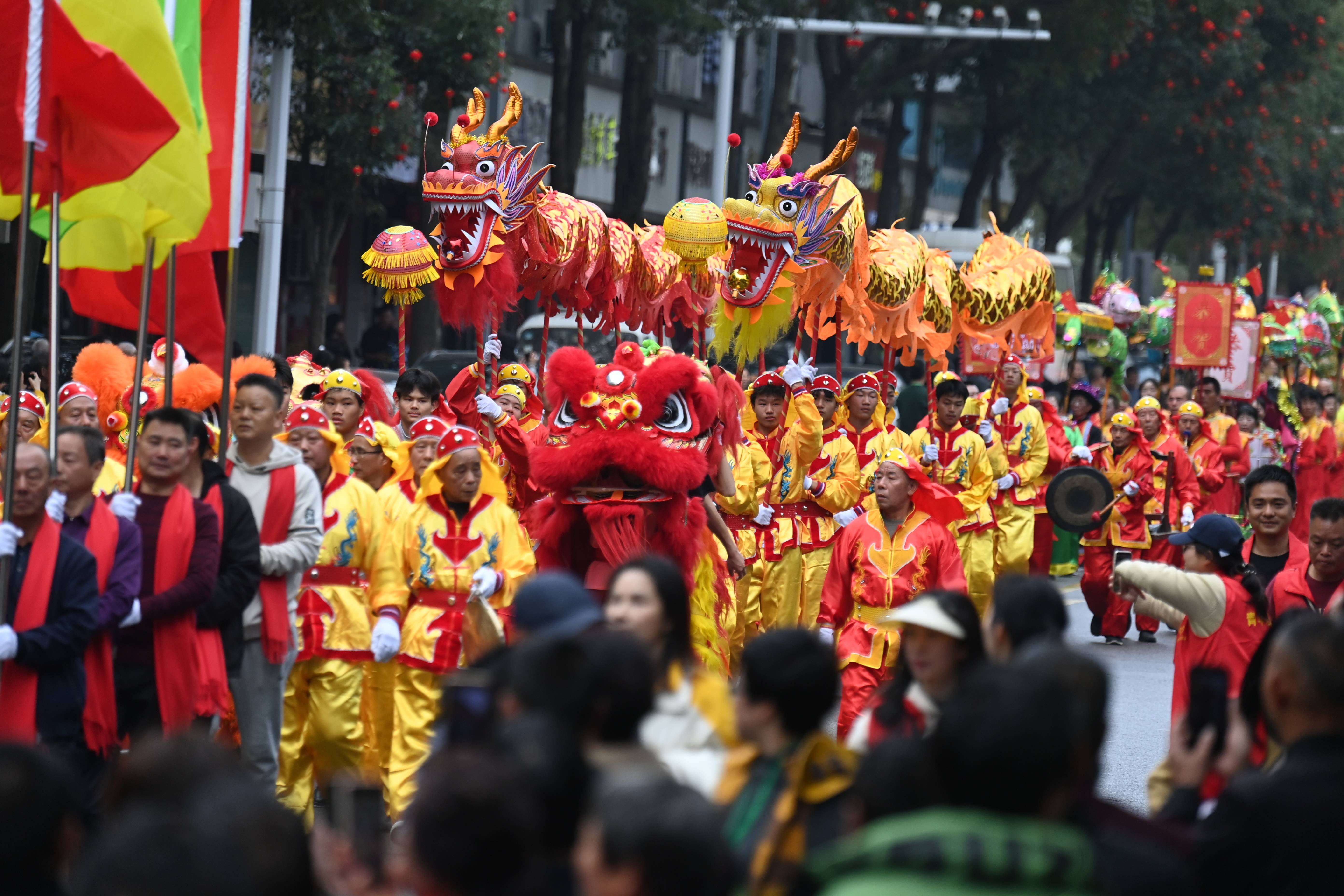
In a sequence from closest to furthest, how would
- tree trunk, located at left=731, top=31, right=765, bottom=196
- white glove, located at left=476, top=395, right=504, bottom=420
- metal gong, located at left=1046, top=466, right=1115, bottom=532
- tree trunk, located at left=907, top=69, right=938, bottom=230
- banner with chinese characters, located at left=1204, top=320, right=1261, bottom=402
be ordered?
white glove, located at left=476, top=395, right=504, bottom=420 < metal gong, located at left=1046, top=466, right=1115, bottom=532 < banner with chinese characters, located at left=1204, top=320, right=1261, bottom=402 < tree trunk, located at left=731, top=31, right=765, bottom=196 < tree trunk, located at left=907, top=69, right=938, bottom=230

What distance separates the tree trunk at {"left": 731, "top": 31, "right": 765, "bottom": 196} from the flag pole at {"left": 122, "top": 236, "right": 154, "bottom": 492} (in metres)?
12.2

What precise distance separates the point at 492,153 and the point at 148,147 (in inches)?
196

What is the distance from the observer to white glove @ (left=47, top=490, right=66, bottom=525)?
6031mm

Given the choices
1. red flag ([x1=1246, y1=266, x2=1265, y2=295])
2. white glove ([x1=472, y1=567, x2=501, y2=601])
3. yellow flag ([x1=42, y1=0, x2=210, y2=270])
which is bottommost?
white glove ([x1=472, y1=567, x2=501, y2=601])

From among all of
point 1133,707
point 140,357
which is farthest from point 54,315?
point 1133,707

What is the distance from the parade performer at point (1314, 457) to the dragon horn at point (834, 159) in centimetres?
794

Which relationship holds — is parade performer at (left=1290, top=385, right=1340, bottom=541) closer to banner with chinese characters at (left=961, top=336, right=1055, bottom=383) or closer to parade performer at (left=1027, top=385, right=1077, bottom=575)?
banner with chinese characters at (left=961, top=336, right=1055, bottom=383)

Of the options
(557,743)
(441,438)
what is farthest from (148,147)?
(557,743)

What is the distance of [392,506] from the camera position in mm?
7602

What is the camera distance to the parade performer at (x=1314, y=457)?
59.6 feet

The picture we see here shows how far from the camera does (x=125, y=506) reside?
6.23 meters

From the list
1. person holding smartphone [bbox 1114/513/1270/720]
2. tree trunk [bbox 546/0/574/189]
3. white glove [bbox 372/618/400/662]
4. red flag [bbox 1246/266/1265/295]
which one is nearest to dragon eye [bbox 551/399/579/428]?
white glove [bbox 372/618/400/662]

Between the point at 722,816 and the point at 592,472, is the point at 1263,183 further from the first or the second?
the point at 722,816

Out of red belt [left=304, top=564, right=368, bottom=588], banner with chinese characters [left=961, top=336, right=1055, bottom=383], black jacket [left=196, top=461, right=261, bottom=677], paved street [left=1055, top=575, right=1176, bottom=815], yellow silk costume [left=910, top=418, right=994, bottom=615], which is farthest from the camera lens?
banner with chinese characters [left=961, top=336, right=1055, bottom=383]
